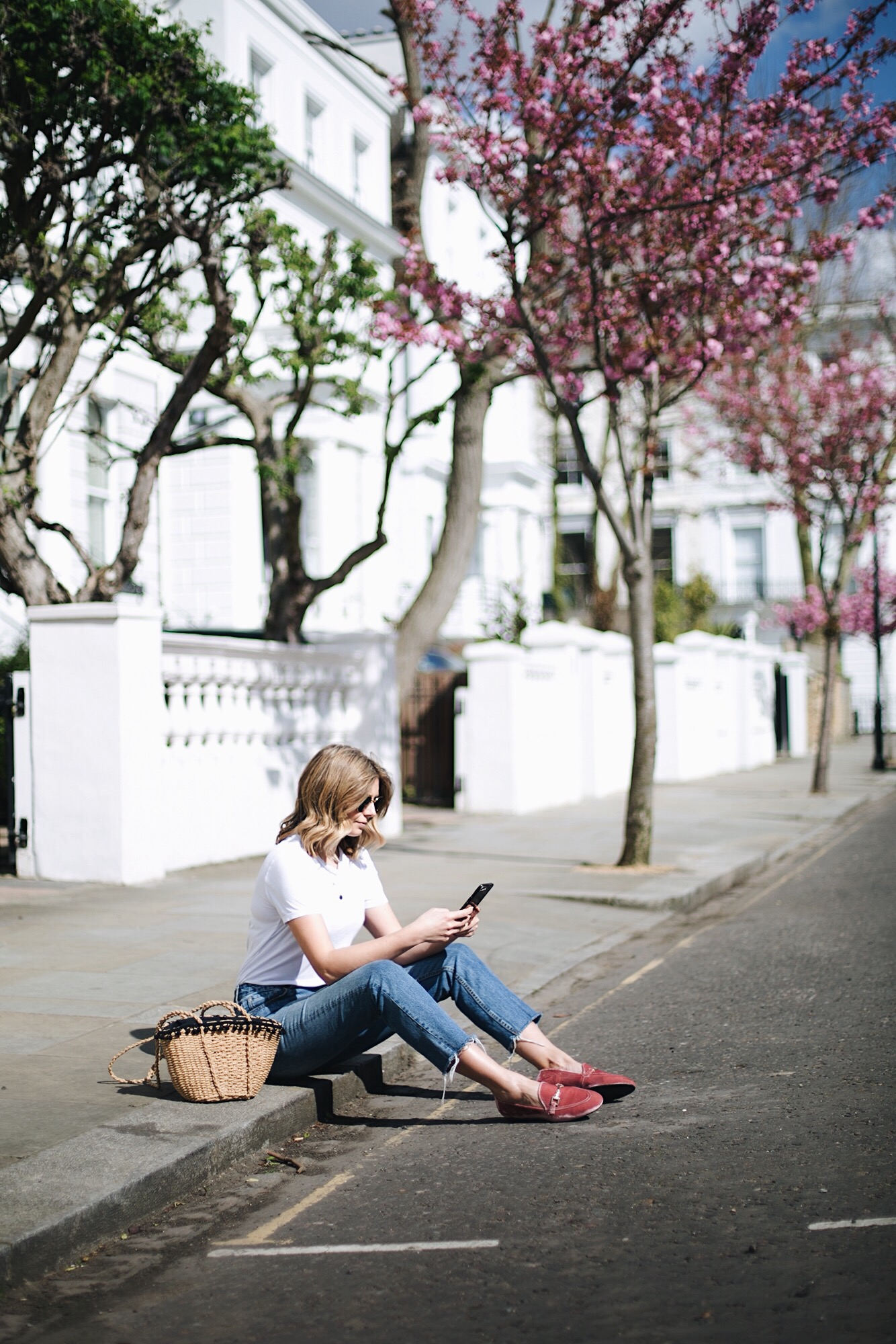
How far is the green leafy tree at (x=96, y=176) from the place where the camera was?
10562 millimetres

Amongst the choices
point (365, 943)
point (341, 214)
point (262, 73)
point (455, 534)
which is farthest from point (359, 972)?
point (341, 214)

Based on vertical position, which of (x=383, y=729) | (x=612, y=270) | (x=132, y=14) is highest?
(x=132, y=14)

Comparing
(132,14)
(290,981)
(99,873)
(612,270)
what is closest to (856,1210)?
(290,981)

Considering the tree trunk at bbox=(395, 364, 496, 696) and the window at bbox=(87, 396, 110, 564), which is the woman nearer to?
the tree trunk at bbox=(395, 364, 496, 696)

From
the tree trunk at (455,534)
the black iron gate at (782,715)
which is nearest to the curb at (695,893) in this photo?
the tree trunk at (455,534)

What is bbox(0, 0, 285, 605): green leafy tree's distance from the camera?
10.6 m

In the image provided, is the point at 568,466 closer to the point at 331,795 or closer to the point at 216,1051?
the point at 331,795

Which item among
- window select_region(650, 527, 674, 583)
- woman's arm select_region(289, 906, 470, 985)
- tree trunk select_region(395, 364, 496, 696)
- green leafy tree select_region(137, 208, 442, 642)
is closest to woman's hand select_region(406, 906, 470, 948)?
woman's arm select_region(289, 906, 470, 985)

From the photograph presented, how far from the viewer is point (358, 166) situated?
30469 mm

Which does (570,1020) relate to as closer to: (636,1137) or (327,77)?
(636,1137)

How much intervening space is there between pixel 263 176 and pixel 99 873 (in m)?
5.79

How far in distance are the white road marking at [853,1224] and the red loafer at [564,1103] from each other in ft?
4.28

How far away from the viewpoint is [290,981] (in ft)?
17.9

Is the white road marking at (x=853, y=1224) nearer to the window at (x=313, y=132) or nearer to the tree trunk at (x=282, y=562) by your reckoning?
the tree trunk at (x=282, y=562)
